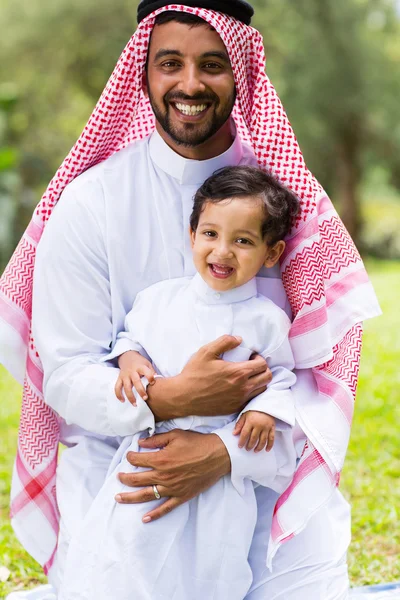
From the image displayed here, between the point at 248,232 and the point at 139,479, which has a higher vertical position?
the point at 248,232

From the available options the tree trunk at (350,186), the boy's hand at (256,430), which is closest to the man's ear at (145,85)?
the boy's hand at (256,430)

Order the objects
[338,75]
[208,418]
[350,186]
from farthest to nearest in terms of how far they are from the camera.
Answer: [350,186], [338,75], [208,418]

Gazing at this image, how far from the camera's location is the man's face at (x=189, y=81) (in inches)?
101

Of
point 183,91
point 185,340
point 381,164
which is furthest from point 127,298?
point 381,164

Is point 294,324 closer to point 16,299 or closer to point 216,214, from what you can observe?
point 216,214

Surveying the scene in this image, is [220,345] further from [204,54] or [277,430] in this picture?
[204,54]

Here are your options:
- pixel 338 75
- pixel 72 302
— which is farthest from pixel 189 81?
pixel 338 75

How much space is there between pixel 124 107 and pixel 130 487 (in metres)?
1.28

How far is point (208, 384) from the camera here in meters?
2.31

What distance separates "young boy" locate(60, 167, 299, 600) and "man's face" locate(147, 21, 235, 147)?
0.83 ft

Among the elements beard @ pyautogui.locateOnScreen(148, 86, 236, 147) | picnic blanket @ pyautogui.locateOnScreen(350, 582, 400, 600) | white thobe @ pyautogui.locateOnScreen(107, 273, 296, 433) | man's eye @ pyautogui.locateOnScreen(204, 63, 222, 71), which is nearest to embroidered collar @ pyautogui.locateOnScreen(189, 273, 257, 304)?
white thobe @ pyautogui.locateOnScreen(107, 273, 296, 433)

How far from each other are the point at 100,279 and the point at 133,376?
0.42 meters

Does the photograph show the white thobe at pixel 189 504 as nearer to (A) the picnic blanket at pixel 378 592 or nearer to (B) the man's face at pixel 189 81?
(B) the man's face at pixel 189 81

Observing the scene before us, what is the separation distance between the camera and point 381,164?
1788cm
